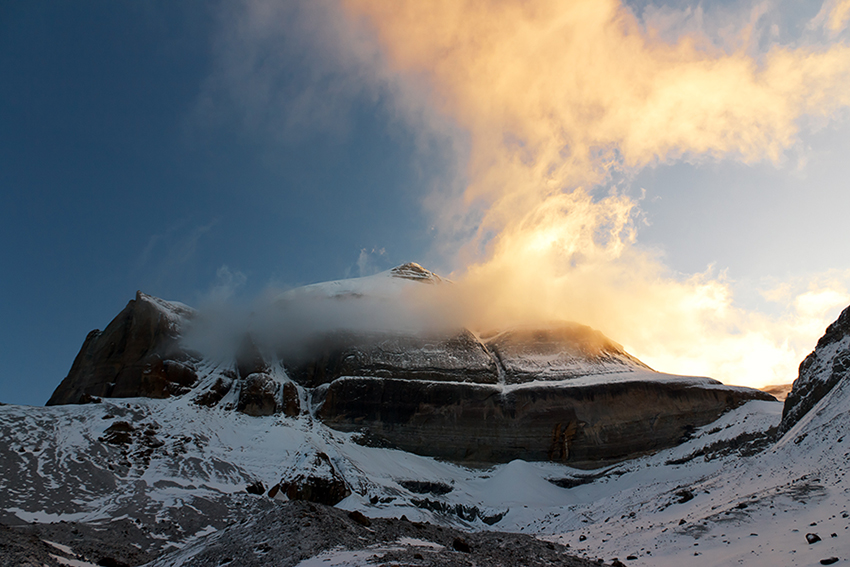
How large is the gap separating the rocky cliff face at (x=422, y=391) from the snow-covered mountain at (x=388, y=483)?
476 mm

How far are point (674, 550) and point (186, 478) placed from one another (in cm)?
3445

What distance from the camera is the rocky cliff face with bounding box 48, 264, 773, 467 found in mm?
53406

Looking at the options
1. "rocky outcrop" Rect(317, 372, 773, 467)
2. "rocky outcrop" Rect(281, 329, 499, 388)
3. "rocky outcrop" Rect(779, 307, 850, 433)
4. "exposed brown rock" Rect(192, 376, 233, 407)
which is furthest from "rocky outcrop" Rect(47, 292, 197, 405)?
"rocky outcrop" Rect(779, 307, 850, 433)

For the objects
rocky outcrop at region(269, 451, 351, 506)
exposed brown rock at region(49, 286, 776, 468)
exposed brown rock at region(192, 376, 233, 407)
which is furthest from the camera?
exposed brown rock at region(49, 286, 776, 468)

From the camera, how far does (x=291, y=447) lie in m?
45.2

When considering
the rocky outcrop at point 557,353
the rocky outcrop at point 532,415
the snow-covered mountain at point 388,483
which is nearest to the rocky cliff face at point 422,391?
the rocky outcrop at point 532,415

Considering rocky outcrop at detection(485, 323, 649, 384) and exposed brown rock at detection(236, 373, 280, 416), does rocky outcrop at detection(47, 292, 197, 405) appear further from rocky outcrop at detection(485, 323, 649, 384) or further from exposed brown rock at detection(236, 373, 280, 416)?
rocky outcrop at detection(485, 323, 649, 384)

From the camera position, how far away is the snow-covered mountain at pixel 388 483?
1645cm

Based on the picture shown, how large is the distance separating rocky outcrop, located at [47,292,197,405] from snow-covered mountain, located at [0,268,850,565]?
1.53ft

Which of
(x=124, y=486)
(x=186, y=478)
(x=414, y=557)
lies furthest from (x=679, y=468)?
(x=124, y=486)

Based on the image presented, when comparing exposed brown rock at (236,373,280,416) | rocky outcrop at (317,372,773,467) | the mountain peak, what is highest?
the mountain peak

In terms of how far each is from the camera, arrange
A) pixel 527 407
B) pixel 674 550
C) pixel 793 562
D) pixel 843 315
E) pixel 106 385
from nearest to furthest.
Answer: pixel 793 562
pixel 674 550
pixel 843 315
pixel 106 385
pixel 527 407

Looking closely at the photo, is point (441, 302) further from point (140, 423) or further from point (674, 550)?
point (674, 550)

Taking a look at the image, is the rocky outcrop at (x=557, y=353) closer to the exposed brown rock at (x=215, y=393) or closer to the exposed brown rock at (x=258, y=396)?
the exposed brown rock at (x=258, y=396)
